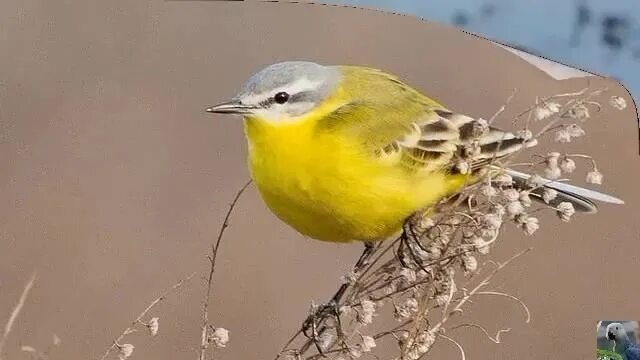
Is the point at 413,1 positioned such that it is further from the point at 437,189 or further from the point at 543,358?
the point at 543,358

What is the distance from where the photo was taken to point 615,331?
57.4 inches

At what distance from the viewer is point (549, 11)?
4.55ft

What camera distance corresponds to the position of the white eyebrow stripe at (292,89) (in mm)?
1076

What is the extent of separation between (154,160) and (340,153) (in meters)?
0.29

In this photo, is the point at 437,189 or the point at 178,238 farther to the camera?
the point at 178,238

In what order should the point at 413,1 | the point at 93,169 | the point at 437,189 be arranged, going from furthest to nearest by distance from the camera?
1. the point at 413,1
2. the point at 93,169
3. the point at 437,189

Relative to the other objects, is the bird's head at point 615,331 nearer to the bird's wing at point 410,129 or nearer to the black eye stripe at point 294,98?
the bird's wing at point 410,129

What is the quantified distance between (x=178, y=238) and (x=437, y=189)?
39 cm

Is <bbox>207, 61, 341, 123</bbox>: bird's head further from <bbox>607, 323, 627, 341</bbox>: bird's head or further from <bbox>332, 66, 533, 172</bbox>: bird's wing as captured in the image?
<bbox>607, 323, 627, 341</bbox>: bird's head

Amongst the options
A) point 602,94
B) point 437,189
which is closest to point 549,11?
point 602,94

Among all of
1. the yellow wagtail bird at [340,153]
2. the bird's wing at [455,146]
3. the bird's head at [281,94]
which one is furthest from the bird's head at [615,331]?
the bird's head at [281,94]

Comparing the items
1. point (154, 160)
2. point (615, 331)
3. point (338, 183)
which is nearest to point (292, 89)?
point (338, 183)

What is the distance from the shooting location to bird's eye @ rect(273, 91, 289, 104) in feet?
3.57

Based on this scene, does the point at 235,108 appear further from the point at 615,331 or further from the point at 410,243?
the point at 615,331
